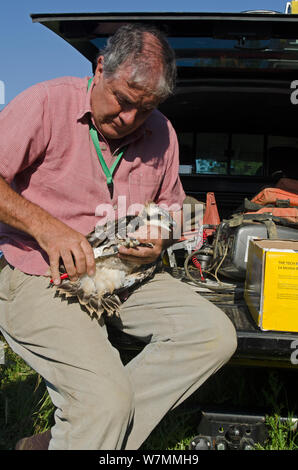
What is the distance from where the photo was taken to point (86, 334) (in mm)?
1676

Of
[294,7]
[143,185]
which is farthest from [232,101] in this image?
[143,185]

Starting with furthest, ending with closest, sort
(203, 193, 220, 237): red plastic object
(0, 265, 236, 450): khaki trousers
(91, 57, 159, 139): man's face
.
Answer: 1. (203, 193, 220, 237): red plastic object
2. (91, 57, 159, 139): man's face
3. (0, 265, 236, 450): khaki trousers

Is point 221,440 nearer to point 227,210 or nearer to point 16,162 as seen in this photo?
point 16,162

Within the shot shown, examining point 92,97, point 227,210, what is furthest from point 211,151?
point 92,97

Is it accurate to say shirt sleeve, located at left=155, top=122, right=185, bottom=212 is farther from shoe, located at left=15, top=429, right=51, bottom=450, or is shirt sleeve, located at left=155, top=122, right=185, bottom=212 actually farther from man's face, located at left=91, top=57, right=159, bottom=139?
shoe, located at left=15, top=429, right=51, bottom=450

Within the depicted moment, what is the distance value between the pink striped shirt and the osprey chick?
0.11 metres

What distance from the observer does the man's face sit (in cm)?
181

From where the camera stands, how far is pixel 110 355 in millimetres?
1648

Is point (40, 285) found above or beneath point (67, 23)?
beneath

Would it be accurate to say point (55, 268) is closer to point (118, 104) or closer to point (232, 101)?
point (118, 104)

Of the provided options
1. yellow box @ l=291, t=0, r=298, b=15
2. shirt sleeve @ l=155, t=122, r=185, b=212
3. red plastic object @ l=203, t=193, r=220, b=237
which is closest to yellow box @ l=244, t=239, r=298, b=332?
shirt sleeve @ l=155, t=122, r=185, b=212

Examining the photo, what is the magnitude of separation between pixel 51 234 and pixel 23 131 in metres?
0.39

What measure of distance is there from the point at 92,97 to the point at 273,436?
1.63 metres

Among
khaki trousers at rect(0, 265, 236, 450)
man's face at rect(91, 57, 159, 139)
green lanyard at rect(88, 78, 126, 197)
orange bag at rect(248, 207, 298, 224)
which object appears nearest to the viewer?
khaki trousers at rect(0, 265, 236, 450)
